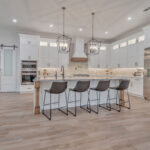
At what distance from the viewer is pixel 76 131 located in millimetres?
2449

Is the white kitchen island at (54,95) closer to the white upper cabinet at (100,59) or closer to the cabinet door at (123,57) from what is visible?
the cabinet door at (123,57)

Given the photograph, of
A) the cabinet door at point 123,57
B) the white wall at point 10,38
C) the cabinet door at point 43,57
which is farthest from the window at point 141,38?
the white wall at point 10,38

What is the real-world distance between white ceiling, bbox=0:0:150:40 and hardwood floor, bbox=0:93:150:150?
10.6 feet

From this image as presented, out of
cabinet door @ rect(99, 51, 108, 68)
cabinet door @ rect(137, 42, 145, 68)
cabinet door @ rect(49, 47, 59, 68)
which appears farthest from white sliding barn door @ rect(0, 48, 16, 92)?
cabinet door @ rect(137, 42, 145, 68)

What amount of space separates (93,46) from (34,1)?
90.3 inches

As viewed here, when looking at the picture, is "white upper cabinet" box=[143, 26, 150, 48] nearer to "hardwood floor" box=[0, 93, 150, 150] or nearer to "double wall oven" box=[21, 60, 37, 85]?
"hardwood floor" box=[0, 93, 150, 150]

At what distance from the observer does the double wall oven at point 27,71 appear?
19.8 feet

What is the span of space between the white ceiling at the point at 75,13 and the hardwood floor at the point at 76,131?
3.23 metres

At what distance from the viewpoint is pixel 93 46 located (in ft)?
14.5

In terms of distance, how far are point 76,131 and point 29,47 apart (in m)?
4.93

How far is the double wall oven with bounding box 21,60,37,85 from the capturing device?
6035 mm

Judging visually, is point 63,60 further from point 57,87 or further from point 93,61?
point 57,87

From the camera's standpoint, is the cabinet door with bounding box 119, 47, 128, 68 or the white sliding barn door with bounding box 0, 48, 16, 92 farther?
the cabinet door with bounding box 119, 47, 128, 68

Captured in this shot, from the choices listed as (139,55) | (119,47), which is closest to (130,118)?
(139,55)
